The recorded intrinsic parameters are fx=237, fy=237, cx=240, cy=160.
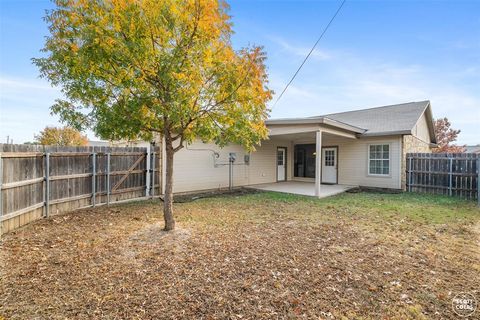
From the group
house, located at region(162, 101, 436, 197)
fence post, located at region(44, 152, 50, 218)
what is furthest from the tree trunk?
house, located at region(162, 101, 436, 197)

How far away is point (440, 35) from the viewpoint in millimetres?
9609

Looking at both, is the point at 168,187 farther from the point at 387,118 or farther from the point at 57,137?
the point at 57,137

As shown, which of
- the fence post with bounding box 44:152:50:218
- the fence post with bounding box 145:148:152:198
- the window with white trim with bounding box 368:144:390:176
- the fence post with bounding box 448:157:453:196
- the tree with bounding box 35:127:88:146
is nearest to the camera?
the fence post with bounding box 44:152:50:218

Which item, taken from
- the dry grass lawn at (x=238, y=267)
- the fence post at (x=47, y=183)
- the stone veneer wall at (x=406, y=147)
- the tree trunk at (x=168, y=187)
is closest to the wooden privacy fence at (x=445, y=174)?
the stone veneer wall at (x=406, y=147)

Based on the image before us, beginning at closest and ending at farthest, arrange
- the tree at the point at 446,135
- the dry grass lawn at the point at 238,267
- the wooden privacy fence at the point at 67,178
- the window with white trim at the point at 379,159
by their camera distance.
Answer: the dry grass lawn at the point at 238,267 → the wooden privacy fence at the point at 67,178 → the window with white trim at the point at 379,159 → the tree at the point at 446,135

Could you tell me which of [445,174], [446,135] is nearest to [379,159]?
[445,174]

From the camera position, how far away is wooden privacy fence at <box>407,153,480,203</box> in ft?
31.3

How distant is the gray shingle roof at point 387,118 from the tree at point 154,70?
9.02 m

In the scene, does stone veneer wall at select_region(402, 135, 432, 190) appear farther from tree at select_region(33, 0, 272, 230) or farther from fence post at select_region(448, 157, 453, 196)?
tree at select_region(33, 0, 272, 230)

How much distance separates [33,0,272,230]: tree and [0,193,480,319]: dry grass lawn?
1.40 metres

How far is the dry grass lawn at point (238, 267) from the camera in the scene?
2.51 meters

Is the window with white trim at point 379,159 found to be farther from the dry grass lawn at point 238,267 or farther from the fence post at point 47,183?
the fence post at point 47,183

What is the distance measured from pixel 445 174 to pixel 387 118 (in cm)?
415

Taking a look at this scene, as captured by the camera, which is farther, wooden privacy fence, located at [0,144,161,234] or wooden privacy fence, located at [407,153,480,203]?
wooden privacy fence, located at [407,153,480,203]
